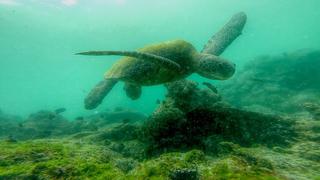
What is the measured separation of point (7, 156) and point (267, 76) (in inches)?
893

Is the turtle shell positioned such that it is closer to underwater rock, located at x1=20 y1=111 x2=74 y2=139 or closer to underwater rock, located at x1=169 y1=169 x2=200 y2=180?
underwater rock, located at x1=169 y1=169 x2=200 y2=180

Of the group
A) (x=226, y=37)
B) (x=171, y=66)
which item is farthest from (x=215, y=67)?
(x=226, y=37)

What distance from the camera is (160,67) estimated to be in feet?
25.8

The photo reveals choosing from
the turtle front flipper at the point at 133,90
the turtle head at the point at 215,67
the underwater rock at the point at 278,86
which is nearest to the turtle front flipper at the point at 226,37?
the turtle head at the point at 215,67

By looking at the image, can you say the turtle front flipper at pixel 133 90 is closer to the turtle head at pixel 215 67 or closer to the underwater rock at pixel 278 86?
the turtle head at pixel 215 67

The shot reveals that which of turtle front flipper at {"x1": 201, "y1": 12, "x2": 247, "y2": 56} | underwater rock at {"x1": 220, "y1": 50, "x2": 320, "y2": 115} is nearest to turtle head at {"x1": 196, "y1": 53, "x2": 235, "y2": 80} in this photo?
turtle front flipper at {"x1": 201, "y1": 12, "x2": 247, "y2": 56}

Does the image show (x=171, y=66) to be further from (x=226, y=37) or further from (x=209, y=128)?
(x=226, y=37)

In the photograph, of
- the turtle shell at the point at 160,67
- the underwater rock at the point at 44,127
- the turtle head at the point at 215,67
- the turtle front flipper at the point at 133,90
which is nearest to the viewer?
the turtle head at the point at 215,67

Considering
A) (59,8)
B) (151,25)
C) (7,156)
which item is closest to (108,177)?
(7,156)

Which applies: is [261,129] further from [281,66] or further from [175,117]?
[281,66]

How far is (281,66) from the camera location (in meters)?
25.1

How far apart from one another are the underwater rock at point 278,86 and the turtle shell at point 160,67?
1012cm

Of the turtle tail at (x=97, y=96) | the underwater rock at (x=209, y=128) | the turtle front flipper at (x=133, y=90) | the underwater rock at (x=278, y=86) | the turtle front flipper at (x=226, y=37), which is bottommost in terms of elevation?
the underwater rock at (x=209, y=128)

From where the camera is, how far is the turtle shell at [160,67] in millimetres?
7887
